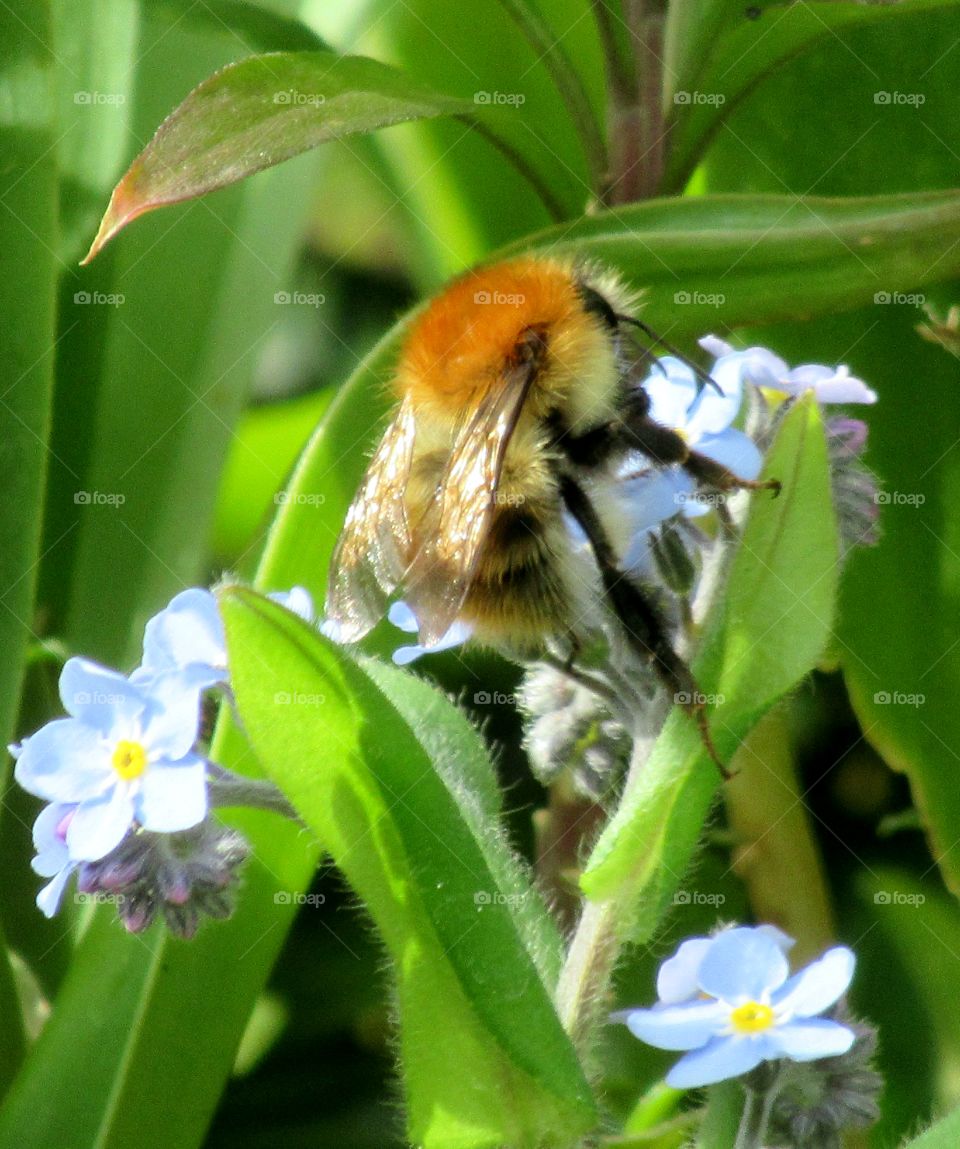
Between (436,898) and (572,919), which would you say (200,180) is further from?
(572,919)

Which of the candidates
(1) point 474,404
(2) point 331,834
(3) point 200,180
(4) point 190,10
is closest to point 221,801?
(2) point 331,834

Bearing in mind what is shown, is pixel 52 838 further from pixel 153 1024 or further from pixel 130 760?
pixel 153 1024

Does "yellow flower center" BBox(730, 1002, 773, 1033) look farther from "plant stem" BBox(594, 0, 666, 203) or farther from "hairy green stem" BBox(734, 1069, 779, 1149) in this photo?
"plant stem" BBox(594, 0, 666, 203)

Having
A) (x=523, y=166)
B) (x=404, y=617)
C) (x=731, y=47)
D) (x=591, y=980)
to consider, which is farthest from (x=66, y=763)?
(x=731, y=47)

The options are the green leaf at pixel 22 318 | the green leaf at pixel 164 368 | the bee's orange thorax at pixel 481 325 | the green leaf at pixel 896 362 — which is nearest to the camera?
the bee's orange thorax at pixel 481 325

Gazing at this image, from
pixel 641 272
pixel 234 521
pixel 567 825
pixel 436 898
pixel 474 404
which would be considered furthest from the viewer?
pixel 234 521

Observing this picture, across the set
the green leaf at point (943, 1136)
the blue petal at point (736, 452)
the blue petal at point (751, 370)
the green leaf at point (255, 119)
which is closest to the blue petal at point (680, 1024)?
the green leaf at point (943, 1136)

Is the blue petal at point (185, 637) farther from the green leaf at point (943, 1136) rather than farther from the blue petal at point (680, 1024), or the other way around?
the green leaf at point (943, 1136)
